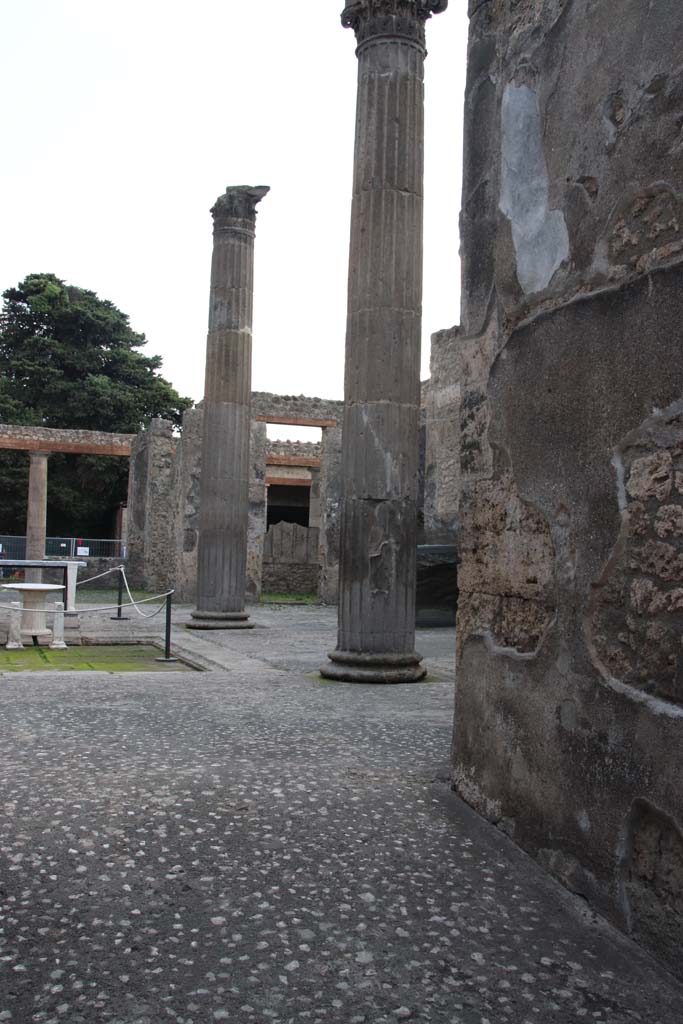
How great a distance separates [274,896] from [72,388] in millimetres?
30173

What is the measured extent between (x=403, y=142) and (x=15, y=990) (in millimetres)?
6055

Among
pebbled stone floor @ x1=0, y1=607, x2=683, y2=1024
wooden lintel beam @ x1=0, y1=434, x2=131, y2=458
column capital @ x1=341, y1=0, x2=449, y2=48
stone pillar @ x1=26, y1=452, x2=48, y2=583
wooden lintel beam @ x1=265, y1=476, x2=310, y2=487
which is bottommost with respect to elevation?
pebbled stone floor @ x1=0, y1=607, x2=683, y2=1024

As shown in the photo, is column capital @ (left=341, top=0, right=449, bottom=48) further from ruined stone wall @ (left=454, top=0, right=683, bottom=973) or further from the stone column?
the stone column

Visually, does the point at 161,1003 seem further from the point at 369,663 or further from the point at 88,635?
the point at 88,635

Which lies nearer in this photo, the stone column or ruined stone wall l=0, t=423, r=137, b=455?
the stone column

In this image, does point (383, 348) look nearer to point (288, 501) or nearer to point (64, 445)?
point (64, 445)

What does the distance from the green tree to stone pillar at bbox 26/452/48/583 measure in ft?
16.8

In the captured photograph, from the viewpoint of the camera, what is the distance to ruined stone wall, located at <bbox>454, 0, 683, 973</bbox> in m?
1.97

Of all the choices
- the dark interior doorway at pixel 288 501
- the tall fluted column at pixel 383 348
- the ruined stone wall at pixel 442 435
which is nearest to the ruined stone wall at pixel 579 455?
the tall fluted column at pixel 383 348

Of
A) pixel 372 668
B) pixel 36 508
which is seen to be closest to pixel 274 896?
pixel 372 668

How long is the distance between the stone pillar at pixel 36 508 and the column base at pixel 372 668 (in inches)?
698

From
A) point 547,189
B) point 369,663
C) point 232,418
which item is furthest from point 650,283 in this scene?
point 232,418

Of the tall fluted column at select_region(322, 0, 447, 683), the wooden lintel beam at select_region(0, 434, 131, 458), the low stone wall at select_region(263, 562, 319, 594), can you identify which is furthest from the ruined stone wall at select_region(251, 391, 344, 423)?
the tall fluted column at select_region(322, 0, 447, 683)

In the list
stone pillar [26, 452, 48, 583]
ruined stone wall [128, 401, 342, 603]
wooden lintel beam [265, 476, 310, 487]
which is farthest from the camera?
wooden lintel beam [265, 476, 310, 487]
